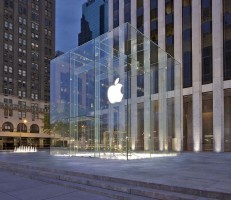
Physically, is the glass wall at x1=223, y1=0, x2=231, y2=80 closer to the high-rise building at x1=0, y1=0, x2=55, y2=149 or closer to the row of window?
the high-rise building at x1=0, y1=0, x2=55, y2=149

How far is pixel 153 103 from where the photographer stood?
29750mm

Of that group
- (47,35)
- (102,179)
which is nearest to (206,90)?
(102,179)

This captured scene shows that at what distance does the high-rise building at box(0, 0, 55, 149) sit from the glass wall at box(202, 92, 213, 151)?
2003 inches

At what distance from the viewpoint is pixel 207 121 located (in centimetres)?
3459

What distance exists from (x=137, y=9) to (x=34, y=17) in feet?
193

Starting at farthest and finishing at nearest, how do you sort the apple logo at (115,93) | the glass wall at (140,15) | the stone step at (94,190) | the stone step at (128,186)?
the glass wall at (140,15) < the apple logo at (115,93) < the stone step at (94,190) < the stone step at (128,186)

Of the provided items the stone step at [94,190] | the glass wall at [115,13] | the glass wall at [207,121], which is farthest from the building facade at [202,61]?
the stone step at [94,190]

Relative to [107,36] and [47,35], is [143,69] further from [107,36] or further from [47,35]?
[47,35]

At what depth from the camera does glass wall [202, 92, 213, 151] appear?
33.7 metres

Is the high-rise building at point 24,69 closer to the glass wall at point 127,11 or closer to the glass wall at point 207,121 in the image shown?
the glass wall at point 127,11

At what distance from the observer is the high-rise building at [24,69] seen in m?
79.9

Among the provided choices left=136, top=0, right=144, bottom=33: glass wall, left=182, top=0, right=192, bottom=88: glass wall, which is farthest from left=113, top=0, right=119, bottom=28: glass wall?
left=182, top=0, right=192, bottom=88: glass wall

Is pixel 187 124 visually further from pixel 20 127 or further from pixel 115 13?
pixel 20 127

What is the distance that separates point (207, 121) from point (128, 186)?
2723 centimetres
